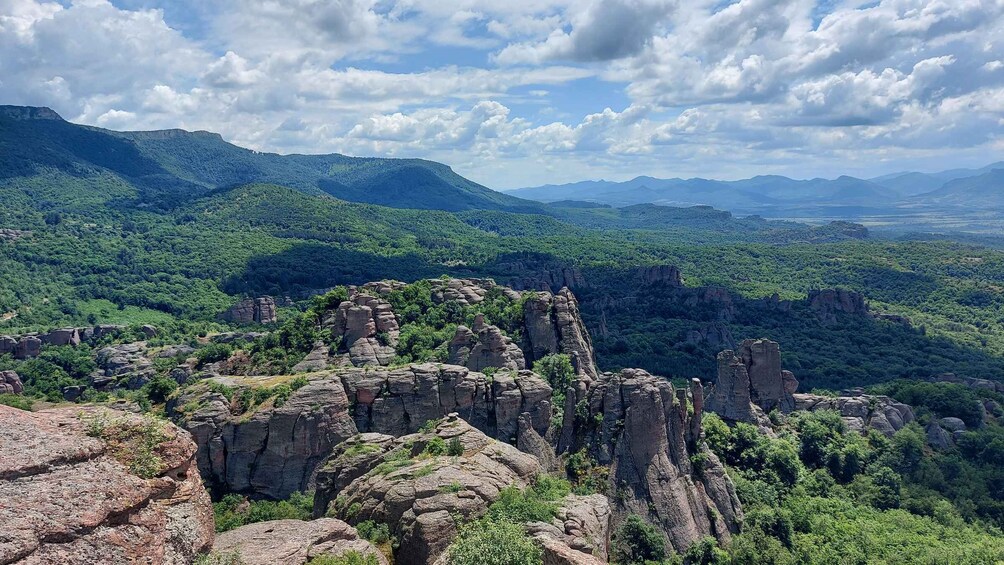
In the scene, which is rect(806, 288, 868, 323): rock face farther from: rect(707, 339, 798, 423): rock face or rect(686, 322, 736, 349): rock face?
rect(707, 339, 798, 423): rock face

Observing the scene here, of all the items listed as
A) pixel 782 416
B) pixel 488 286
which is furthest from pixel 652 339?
pixel 782 416

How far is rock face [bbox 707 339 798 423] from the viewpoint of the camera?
6316cm

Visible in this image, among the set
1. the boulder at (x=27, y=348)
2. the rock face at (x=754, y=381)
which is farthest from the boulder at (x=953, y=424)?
the boulder at (x=27, y=348)

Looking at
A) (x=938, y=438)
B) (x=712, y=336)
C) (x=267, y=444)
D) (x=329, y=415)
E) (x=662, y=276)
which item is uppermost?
(x=329, y=415)

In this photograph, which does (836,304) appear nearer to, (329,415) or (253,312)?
(329,415)

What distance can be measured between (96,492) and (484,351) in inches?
1851

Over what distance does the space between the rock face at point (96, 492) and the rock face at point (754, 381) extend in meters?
53.9

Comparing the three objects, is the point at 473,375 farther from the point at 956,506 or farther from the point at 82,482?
the point at 956,506

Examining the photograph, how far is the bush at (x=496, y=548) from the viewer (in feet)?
77.2

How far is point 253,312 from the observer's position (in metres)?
145

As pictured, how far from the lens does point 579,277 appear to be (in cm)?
17138

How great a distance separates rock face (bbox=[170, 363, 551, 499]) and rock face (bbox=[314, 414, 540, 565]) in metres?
7.39

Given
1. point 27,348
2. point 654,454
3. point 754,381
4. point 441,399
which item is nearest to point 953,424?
point 754,381

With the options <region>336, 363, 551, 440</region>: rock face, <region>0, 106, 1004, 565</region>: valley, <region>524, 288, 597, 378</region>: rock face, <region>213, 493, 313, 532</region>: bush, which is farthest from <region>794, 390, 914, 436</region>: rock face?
<region>213, 493, 313, 532</region>: bush
